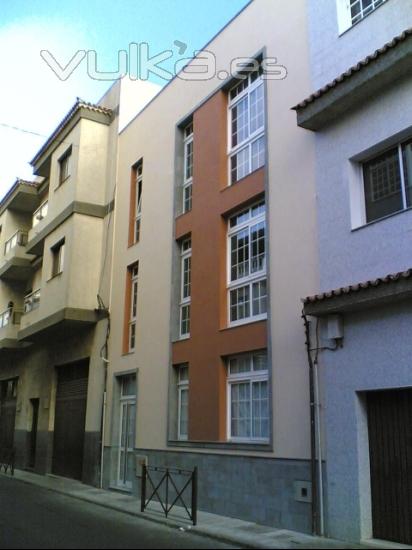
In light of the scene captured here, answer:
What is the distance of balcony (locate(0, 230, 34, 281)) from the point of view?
912 inches

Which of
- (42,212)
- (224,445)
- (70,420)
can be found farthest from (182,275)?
(42,212)

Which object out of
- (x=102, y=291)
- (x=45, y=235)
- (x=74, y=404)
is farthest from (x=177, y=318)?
(x=45, y=235)

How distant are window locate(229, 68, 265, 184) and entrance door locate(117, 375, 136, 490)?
246 inches

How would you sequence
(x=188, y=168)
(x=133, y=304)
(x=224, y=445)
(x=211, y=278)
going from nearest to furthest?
(x=224, y=445)
(x=211, y=278)
(x=188, y=168)
(x=133, y=304)

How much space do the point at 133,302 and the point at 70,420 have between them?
502 centimetres

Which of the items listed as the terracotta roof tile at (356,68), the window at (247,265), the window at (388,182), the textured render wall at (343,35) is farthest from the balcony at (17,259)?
the window at (388,182)

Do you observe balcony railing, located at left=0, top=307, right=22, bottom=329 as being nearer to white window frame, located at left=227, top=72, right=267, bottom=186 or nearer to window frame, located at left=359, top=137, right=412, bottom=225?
white window frame, located at left=227, top=72, right=267, bottom=186

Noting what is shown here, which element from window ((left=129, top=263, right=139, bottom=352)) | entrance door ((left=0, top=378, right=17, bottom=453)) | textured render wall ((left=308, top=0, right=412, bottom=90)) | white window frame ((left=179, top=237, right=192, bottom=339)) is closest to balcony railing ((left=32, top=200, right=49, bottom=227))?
window ((left=129, top=263, right=139, bottom=352))

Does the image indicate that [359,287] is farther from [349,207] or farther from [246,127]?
[246,127]

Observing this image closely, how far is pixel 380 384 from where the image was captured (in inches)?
323

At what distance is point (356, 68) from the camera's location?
8.70 m

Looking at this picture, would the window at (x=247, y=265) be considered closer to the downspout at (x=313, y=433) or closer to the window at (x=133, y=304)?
the downspout at (x=313, y=433)

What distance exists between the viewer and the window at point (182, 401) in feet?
42.1

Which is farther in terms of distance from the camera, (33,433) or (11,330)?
(11,330)
